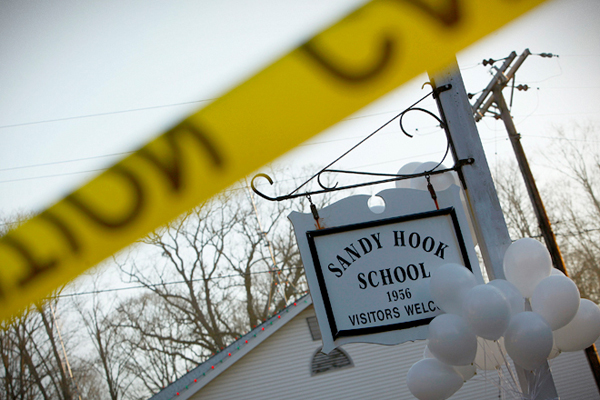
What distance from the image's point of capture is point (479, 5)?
103 inches

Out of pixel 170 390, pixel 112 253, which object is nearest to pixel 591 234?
pixel 170 390

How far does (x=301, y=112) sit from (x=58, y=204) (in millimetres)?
1249

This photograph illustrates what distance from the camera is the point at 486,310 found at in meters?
2.55

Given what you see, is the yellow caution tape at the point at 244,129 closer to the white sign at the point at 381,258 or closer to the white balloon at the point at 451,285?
the white sign at the point at 381,258

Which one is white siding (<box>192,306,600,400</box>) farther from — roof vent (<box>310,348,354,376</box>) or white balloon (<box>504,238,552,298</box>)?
white balloon (<box>504,238,552,298</box>)

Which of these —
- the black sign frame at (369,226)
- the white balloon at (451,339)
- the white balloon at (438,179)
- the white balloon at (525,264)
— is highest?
the white balloon at (438,179)

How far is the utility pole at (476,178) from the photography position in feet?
9.99

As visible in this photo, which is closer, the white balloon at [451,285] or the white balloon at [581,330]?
the white balloon at [451,285]

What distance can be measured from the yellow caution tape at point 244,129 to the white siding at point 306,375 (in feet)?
29.9

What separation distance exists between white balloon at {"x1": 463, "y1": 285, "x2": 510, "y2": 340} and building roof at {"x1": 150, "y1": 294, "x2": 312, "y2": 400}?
27.4ft

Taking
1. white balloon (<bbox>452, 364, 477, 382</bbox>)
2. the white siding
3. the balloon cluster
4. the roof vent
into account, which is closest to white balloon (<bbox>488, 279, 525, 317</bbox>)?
the balloon cluster

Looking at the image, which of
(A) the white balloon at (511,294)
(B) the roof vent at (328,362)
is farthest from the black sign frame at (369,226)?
(B) the roof vent at (328,362)

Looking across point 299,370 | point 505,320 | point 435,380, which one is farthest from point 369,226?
point 299,370

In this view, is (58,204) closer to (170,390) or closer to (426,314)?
(426,314)
